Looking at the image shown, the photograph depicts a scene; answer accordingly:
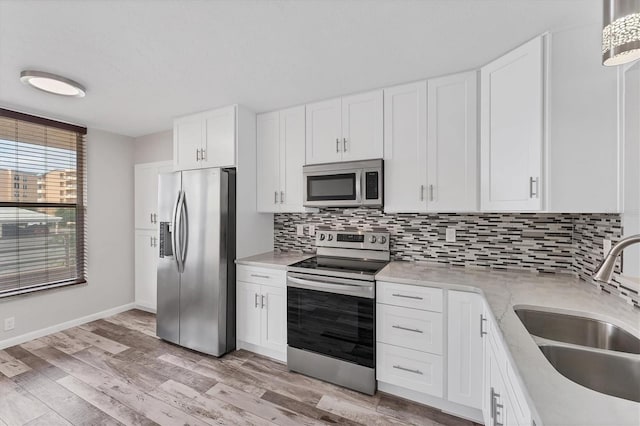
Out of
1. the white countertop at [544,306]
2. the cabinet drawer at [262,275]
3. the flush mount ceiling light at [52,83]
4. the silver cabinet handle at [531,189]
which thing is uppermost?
the flush mount ceiling light at [52,83]

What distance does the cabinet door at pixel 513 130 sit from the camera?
66.6 inches

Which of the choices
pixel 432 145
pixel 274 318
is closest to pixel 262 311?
pixel 274 318

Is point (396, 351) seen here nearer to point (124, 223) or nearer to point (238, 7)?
point (238, 7)

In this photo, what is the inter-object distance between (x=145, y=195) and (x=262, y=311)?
2.56 meters

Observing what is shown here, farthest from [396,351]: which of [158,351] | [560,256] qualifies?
[158,351]

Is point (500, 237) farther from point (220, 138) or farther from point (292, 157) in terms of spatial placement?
point (220, 138)

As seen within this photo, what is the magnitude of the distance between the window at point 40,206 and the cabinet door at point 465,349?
4.16 meters

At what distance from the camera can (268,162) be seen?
9.87 ft

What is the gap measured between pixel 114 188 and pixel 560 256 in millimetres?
4933

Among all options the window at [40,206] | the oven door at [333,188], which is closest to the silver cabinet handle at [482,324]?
the oven door at [333,188]

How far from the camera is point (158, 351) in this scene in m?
2.88

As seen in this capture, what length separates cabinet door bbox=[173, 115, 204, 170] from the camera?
3061mm

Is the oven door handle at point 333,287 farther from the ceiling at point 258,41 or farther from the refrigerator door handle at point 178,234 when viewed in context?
the ceiling at point 258,41

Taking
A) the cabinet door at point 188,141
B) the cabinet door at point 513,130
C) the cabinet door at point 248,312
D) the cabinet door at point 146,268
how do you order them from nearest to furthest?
1. the cabinet door at point 513,130
2. the cabinet door at point 248,312
3. the cabinet door at point 188,141
4. the cabinet door at point 146,268
